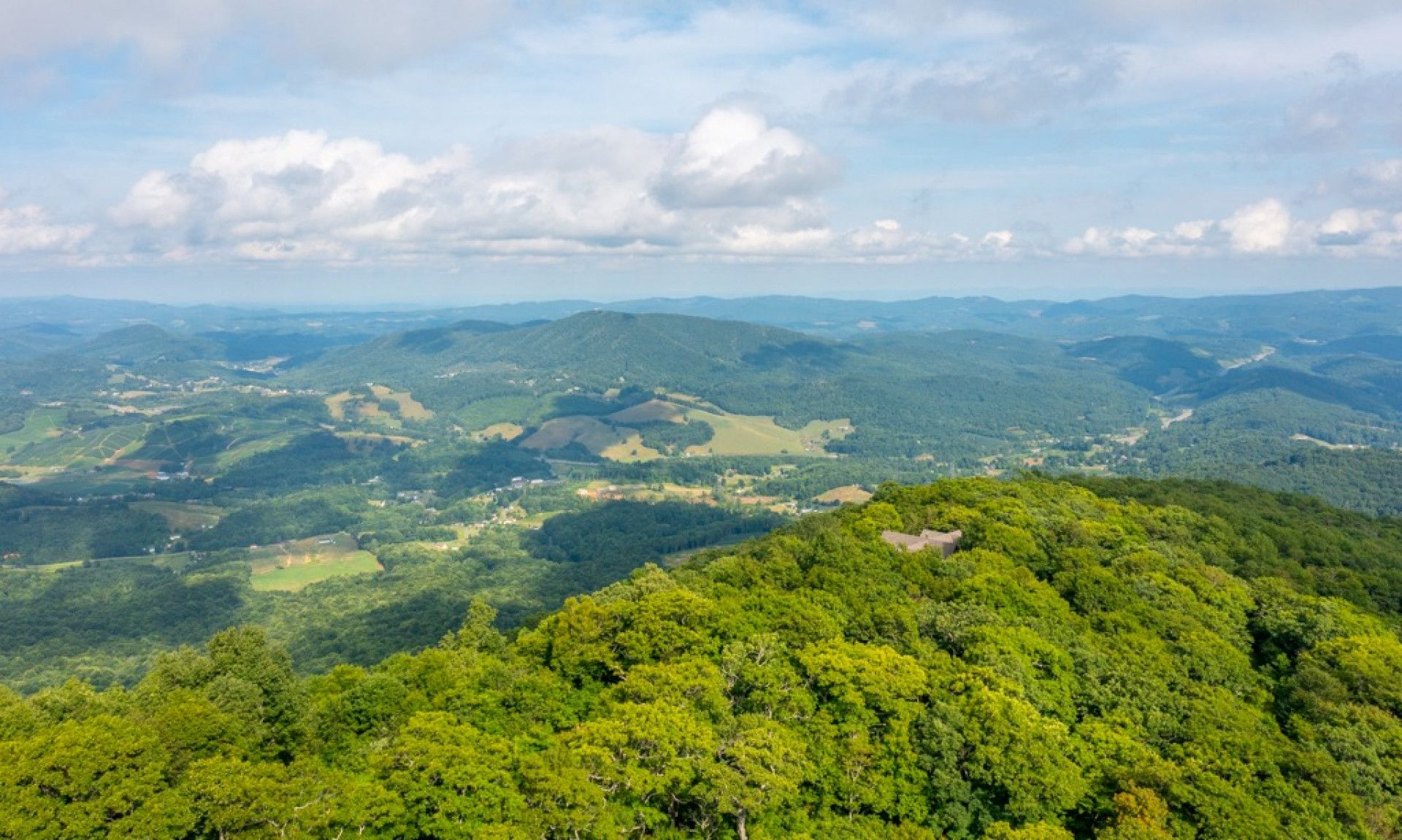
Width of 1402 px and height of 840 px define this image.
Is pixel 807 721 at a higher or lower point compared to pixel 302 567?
higher

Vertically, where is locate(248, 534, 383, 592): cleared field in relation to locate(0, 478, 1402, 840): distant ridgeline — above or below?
below

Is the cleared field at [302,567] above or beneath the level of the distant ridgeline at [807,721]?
beneath

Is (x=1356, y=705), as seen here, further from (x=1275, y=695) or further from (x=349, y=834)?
(x=349, y=834)

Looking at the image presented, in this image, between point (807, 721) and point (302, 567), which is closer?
point (807, 721)

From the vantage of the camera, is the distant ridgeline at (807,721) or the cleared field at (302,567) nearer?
the distant ridgeline at (807,721)
